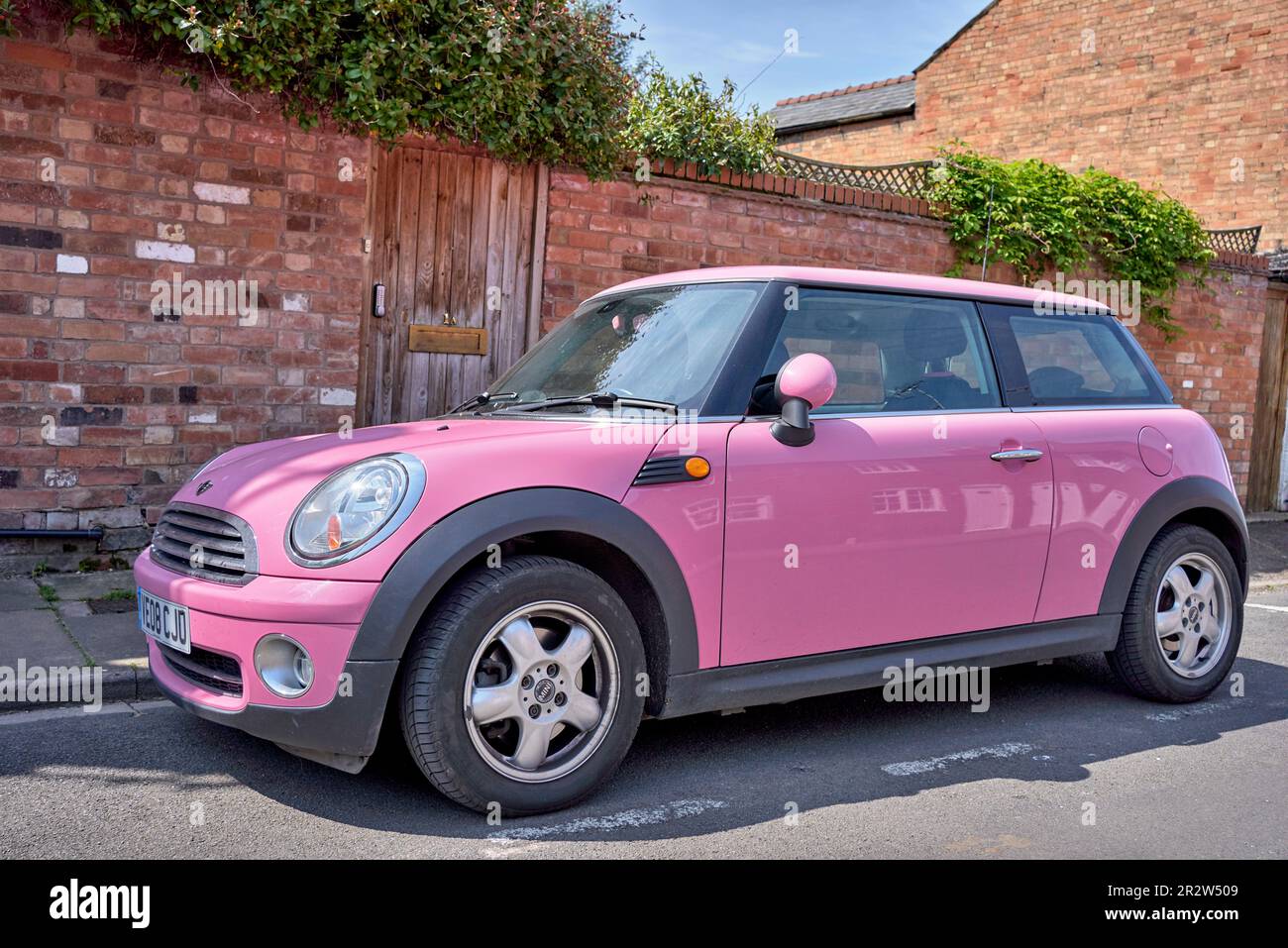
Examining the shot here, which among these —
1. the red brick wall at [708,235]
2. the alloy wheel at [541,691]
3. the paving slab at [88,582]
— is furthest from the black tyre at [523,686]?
the red brick wall at [708,235]

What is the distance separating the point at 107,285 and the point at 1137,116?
1549 centimetres

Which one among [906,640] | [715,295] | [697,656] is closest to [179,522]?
[697,656]

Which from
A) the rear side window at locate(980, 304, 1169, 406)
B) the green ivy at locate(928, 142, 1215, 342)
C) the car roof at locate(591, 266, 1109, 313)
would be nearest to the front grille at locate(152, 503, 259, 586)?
the car roof at locate(591, 266, 1109, 313)

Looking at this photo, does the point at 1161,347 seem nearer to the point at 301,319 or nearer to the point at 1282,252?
the point at 1282,252

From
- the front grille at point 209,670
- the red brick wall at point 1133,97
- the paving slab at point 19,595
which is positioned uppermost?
the red brick wall at point 1133,97

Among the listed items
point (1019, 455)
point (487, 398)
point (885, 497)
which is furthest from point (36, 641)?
point (1019, 455)

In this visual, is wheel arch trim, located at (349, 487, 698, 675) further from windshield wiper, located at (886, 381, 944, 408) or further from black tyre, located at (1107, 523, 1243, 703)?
black tyre, located at (1107, 523, 1243, 703)

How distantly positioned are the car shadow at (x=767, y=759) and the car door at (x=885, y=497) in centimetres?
47

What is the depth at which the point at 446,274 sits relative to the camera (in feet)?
25.8

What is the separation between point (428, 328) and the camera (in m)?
7.83

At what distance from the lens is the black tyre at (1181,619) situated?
16.5 feet

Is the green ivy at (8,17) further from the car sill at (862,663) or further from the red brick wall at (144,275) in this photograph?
the car sill at (862,663)

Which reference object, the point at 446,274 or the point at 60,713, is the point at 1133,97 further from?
the point at 60,713

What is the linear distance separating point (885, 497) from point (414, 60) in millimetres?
4292
